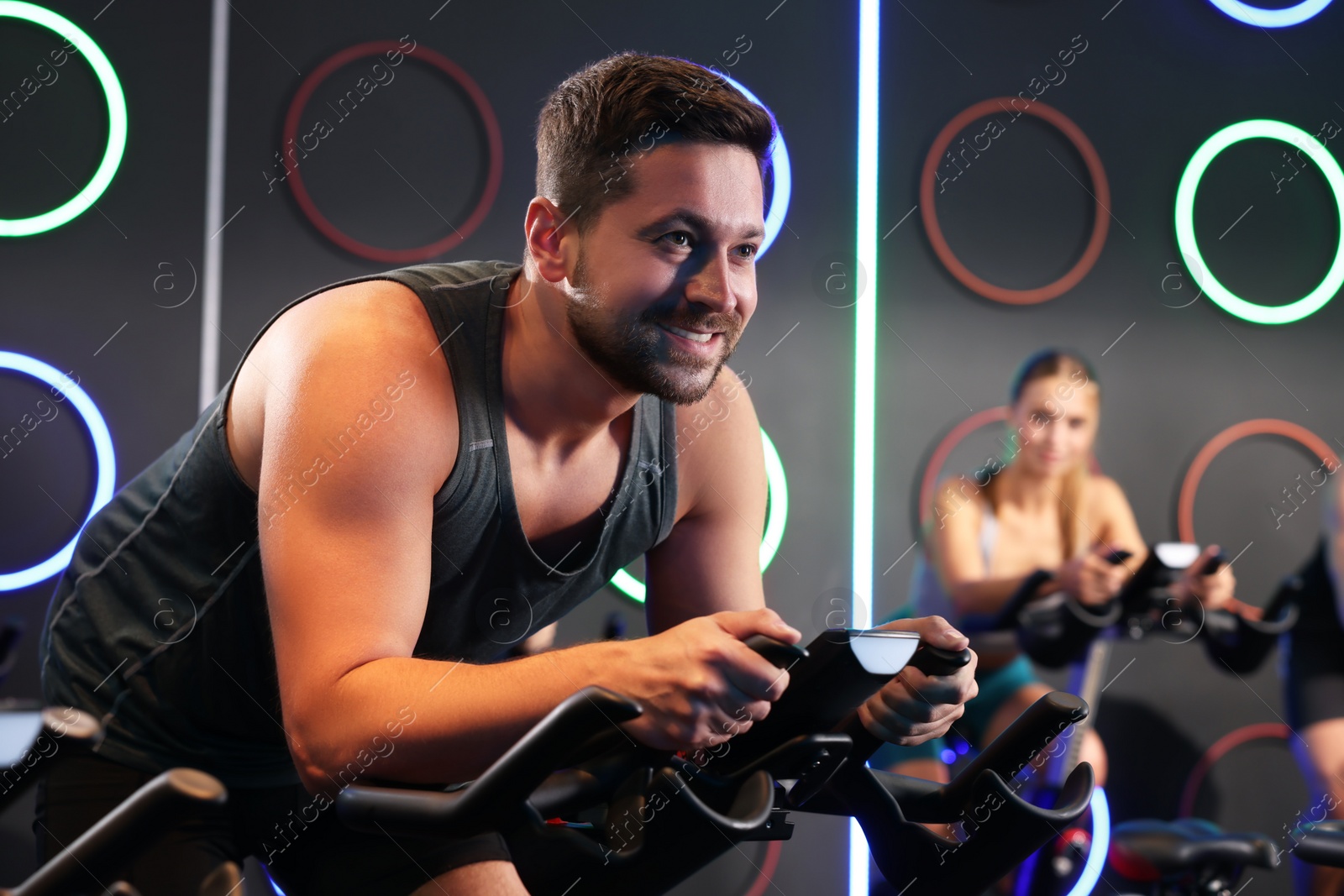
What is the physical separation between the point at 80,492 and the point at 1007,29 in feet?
9.82

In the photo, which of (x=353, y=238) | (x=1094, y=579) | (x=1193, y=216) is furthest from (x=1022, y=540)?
(x=353, y=238)

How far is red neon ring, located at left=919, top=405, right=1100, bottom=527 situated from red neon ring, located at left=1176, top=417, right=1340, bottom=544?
1.34 feet

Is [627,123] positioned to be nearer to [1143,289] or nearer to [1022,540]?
[1022,540]

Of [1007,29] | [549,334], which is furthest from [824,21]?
[549,334]

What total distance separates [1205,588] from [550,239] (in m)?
2.31

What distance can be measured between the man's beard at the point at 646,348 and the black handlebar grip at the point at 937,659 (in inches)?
18.2

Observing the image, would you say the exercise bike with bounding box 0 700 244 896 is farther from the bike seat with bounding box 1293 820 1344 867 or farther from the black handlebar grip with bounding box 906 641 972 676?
the bike seat with bounding box 1293 820 1344 867

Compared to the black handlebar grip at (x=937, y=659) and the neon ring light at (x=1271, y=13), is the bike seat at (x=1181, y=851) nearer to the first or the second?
the black handlebar grip at (x=937, y=659)

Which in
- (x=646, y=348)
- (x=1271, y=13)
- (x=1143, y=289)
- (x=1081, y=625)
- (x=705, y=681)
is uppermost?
(x=1271, y=13)

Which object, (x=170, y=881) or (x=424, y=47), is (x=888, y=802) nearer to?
(x=170, y=881)

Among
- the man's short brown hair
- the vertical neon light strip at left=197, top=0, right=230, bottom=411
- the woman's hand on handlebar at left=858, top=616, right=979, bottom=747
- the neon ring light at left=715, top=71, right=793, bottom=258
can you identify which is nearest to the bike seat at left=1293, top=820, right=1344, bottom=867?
the woman's hand on handlebar at left=858, top=616, right=979, bottom=747

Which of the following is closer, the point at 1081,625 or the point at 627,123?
the point at 627,123

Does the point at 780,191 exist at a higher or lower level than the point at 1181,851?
higher

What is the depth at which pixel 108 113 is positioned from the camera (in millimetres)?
2723
